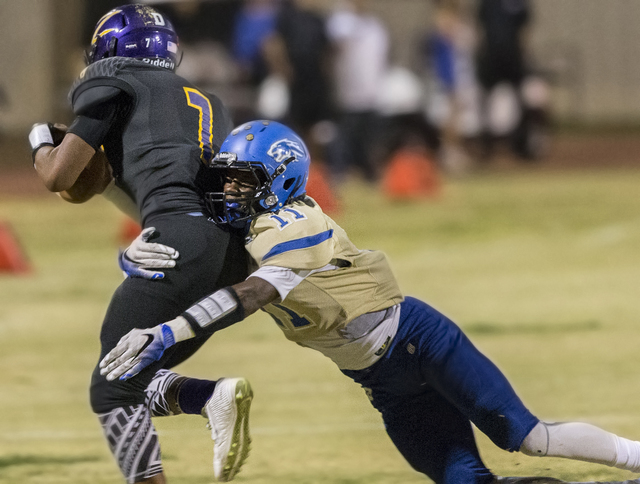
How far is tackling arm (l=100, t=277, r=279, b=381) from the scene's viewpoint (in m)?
3.72

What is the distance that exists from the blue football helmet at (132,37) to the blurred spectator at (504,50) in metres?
12.7

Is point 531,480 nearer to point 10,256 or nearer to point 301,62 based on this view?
point 10,256

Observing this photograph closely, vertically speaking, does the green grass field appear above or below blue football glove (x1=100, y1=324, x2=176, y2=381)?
below

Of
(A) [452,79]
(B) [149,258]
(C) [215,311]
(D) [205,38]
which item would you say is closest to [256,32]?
(D) [205,38]

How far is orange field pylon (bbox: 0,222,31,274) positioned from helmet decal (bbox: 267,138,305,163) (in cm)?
691

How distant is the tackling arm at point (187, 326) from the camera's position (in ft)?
12.2

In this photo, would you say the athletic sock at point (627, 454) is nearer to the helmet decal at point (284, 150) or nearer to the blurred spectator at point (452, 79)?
the helmet decal at point (284, 150)

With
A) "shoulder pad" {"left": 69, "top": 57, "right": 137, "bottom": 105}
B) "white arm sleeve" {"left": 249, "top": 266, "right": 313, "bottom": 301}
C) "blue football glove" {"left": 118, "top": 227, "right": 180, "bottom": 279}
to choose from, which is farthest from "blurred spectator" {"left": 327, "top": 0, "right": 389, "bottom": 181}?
"white arm sleeve" {"left": 249, "top": 266, "right": 313, "bottom": 301}

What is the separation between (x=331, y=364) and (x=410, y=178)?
7326mm

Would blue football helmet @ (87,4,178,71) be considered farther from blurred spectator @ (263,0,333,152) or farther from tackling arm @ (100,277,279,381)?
blurred spectator @ (263,0,333,152)

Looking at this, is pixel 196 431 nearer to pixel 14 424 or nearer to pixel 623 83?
pixel 14 424

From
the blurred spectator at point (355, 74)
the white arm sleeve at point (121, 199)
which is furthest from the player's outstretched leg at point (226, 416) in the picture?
the blurred spectator at point (355, 74)

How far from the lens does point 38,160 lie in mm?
4277

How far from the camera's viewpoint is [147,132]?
426 centimetres
